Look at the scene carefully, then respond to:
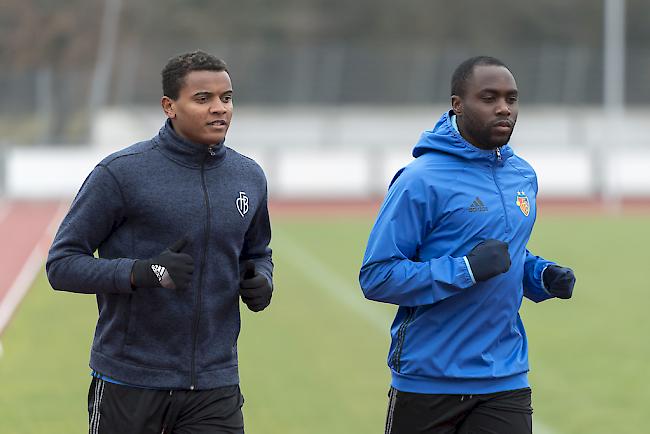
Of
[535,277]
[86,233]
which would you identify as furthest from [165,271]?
[535,277]

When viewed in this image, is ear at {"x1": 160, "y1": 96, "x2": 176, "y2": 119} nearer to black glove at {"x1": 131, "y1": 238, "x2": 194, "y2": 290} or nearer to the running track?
black glove at {"x1": 131, "y1": 238, "x2": 194, "y2": 290}

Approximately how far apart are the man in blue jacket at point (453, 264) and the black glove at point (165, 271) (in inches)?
29.1

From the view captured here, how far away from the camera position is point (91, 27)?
51406 millimetres

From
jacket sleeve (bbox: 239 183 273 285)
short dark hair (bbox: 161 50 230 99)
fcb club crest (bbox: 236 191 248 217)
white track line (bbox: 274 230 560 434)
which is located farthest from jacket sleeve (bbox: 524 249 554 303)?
white track line (bbox: 274 230 560 434)

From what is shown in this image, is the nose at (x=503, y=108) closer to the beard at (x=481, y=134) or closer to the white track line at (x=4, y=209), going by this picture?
the beard at (x=481, y=134)

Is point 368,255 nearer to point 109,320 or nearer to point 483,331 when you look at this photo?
point 483,331

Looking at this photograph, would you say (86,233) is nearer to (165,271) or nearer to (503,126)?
(165,271)

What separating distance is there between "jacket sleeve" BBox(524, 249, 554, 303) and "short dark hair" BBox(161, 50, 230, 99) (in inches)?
56.9

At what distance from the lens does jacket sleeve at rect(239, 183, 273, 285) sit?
470 centimetres

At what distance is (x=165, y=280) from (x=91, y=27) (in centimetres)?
4880

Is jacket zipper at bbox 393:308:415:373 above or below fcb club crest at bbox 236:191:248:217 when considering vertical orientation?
below

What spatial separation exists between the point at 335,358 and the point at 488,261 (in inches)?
225

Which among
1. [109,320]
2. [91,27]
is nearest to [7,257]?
[109,320]

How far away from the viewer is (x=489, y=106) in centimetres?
457
